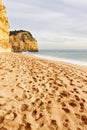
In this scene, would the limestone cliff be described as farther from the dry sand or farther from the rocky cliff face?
the dry sand

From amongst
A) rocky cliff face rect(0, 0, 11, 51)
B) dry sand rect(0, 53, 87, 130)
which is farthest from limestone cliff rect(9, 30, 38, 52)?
dry sand rect(0, 53, 87, 130)

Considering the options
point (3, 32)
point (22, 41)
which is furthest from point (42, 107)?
point (22, 41)

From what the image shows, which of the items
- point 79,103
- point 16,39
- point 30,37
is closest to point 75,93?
point 79,103

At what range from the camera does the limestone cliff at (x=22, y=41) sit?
13040 centimetres

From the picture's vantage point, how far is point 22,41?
139 metres

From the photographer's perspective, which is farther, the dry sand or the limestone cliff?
the limestone cliff

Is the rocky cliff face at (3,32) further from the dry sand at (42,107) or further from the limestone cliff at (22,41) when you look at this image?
the limestone cliff at (22,41)

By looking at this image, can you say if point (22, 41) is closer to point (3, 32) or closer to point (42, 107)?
point (3, 32)

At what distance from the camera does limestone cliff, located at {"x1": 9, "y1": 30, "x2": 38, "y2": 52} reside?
13040cm

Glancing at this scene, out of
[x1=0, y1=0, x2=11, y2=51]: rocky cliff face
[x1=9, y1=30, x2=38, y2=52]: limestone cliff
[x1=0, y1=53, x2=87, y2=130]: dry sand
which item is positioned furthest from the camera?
[x1=9, y1=30, x2=38, y2=52]: limestone cliff

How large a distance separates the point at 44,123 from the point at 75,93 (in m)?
2.82

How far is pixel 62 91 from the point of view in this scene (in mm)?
7629

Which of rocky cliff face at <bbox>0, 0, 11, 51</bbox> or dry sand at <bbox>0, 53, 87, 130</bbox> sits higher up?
rocky cliff face at <bbox>0, 0, 11, 51</bbox>

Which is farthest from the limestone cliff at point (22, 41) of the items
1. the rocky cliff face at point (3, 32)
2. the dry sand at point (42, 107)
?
the dry sand at point (42, 107)
